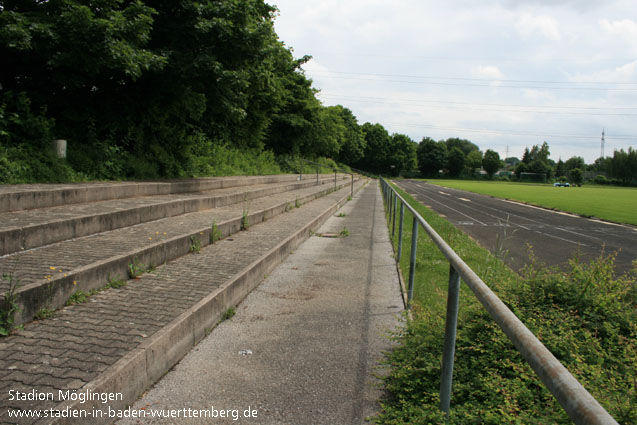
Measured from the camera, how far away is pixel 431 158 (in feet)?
419

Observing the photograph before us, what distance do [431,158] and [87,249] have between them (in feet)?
425

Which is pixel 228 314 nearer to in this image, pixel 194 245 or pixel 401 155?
pixel 194 245

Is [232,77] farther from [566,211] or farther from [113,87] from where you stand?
[566,211]

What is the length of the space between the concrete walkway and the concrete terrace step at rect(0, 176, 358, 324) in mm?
1193

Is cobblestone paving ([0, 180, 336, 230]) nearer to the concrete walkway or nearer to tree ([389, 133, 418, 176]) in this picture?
the concrete walkway

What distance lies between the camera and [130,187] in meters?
7.95

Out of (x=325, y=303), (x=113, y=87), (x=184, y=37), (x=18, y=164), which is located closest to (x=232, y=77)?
(x=184, y=37)

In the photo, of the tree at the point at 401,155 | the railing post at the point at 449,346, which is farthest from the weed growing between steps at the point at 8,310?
the tree at the point at 401,155

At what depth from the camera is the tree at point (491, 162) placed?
139 meters

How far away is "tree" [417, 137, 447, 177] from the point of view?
127 m

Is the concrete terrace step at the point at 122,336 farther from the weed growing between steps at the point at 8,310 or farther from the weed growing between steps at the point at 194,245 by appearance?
the weed growing between steps at the point at 194,245

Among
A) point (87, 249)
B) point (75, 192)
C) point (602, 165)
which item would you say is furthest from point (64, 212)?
point (602, 165)

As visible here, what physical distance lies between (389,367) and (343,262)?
13.5 ft

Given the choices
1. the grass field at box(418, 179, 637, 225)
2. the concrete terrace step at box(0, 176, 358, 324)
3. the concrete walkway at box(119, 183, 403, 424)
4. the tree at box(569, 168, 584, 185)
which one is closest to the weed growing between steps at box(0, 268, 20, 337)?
the concrete terrace step at box(0, 176, 358, 324)
